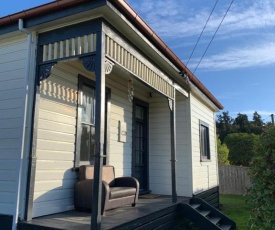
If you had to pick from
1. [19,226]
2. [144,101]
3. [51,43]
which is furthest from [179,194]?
[51,43]

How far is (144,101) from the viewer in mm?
7734

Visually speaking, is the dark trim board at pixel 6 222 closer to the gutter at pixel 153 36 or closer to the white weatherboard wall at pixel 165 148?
the gutter at pixel 153 36

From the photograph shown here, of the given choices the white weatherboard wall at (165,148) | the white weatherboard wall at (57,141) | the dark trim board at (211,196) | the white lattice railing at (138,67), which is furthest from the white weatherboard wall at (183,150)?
the white weatherboard wall at (57,141)

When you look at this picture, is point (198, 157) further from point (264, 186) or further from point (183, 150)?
point (264, 186)

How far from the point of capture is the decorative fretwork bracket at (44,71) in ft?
13.2

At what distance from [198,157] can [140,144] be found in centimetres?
186

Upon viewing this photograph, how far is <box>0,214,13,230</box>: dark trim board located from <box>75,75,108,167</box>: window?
1.39 m

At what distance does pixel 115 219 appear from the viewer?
3.97 meters

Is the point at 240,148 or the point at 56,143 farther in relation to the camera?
the point at 240,148

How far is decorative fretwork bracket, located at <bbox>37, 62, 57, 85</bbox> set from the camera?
158 inches

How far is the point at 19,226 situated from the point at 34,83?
198 centimetres

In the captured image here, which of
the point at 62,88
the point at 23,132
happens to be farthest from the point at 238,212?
the point at 23,132

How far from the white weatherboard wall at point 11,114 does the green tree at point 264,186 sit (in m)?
3.04

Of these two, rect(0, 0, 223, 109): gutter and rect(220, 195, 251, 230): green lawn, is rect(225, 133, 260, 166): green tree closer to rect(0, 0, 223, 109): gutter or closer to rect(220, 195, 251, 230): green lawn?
rect(220, 195, 251, 230): green lawn
